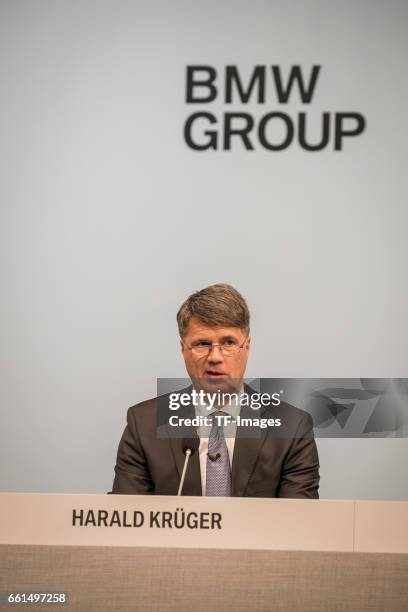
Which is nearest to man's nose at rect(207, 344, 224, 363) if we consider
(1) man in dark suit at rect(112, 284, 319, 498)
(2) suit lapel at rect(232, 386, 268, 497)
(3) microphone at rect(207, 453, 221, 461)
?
(1) man in dark suit at rect(112, 284, 319, 498)

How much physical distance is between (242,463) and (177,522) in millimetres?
771

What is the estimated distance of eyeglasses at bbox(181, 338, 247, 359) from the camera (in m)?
2.68

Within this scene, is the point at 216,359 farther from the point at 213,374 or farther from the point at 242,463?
the point at 242,463

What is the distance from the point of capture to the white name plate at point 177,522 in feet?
5.57

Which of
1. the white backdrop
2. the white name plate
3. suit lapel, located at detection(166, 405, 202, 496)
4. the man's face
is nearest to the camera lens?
the white name plate

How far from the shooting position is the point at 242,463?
2.49 metres

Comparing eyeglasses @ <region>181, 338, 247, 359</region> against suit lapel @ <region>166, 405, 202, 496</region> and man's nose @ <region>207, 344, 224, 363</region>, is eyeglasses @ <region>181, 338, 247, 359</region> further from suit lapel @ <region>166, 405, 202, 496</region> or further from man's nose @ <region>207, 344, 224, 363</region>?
suit lapel @ <region>166, 405, 202, 496</region>

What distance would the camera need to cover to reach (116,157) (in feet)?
11.5

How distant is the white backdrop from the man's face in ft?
2.28

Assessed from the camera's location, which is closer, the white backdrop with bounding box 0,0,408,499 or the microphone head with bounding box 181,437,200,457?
Result: the microphone head with bounding box 181,437,200,457

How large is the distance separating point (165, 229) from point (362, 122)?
0.82 meters

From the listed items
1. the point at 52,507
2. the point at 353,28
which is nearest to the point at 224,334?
the point at 52,507

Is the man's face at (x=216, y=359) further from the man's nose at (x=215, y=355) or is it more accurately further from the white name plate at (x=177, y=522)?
the white name plate at (x=177, y=522)

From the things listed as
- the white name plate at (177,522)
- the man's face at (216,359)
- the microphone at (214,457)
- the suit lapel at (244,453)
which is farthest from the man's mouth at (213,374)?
the white name plate at (177,522)
